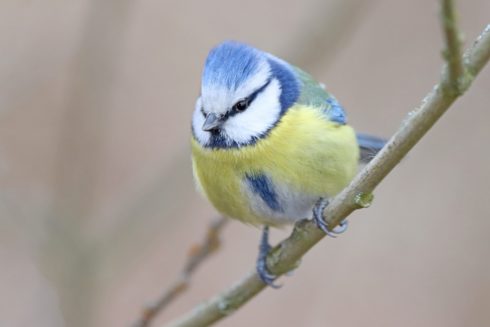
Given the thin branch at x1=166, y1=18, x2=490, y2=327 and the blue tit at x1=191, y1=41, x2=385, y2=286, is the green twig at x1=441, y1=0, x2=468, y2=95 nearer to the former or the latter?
the thin branch at x1=166, y1=18, x2=490, y2=327

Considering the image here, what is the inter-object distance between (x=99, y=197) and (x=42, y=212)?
1.60 metres

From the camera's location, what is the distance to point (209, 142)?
2.03m

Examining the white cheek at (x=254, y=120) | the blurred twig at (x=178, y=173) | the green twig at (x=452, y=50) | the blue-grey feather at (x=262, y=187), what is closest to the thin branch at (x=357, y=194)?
the green twig at (x=452, y=50)

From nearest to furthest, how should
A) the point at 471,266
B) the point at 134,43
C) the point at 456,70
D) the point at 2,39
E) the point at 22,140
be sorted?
the point at 456,70, the point at 2,39, the point at 471,266, the point at 22,140, the point at 134,43

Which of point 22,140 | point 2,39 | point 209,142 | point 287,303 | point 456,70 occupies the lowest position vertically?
point 22,140

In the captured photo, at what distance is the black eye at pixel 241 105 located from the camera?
6.45 feet

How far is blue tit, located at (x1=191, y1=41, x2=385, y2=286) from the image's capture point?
1.95 metres

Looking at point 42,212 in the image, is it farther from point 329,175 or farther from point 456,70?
point 456,70

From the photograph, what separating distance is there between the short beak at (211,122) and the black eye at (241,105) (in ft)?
0.17

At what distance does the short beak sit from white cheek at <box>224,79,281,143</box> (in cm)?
3

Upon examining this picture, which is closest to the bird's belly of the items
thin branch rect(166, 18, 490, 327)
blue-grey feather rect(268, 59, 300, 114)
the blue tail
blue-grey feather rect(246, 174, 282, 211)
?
blue-grey feather rect(246, 174, 282, 211)

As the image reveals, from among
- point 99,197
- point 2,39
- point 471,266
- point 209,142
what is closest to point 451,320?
point 471,266

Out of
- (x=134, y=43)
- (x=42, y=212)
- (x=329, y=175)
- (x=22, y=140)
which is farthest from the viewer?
(x=134, y=43)

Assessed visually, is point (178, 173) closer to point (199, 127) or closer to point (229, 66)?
point (199, 127)
